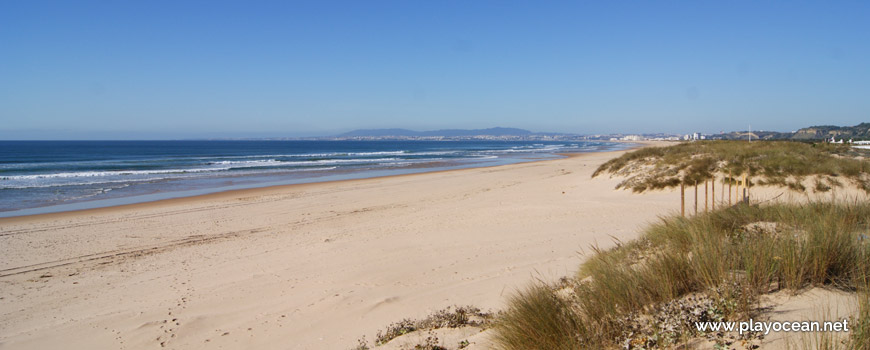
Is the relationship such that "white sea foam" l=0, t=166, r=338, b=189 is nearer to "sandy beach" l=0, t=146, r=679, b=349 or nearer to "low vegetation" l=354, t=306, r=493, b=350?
"sandy beach" l=0, t=146, r=679, b=349

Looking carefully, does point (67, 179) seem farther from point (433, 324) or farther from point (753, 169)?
point (753, 169)

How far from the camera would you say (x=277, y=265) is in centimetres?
809

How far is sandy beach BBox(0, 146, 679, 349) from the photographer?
17.9 ft

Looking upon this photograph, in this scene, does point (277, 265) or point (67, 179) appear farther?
point (67, 179)

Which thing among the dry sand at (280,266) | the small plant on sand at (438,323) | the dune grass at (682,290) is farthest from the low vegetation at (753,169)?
the small plant on sand at (438,323)

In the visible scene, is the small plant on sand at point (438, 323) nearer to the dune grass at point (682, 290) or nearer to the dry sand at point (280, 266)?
the dry sand at point (280, 266)

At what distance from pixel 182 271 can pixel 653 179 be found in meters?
13.6

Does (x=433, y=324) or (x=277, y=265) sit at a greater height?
(x=433, y=324)

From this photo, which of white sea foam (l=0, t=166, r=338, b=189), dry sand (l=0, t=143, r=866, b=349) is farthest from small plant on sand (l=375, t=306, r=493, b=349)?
white sea foam (l=0, t=166, r=338, b=189)

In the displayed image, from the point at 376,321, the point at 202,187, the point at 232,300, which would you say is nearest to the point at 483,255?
the point at 376,321

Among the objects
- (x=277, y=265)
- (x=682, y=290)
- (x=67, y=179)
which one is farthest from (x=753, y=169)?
(x=67, y=179)

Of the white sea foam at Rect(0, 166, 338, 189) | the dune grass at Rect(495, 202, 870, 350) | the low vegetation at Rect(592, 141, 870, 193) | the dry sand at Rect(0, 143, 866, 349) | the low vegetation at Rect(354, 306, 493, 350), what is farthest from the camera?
the white sea foam at Rect(0, 166, 338, 189)

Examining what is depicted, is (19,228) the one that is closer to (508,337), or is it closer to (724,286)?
(508,337)

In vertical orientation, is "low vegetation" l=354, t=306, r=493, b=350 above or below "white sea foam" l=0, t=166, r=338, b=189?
below
